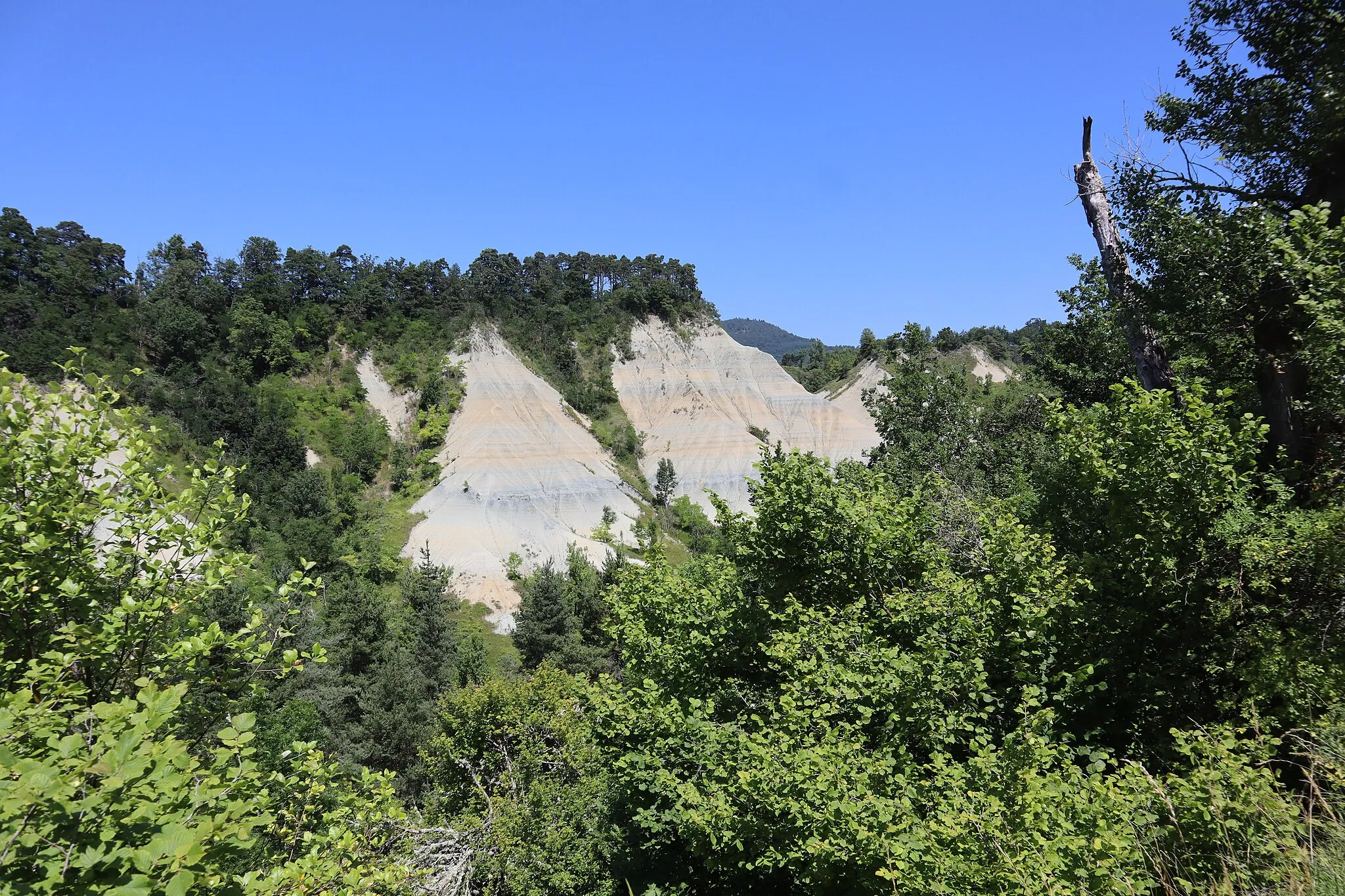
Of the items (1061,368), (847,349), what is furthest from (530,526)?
(847,349)

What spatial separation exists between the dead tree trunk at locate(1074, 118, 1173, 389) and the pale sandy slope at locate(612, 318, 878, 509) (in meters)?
54.9

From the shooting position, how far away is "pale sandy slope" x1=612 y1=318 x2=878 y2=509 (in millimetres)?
70562

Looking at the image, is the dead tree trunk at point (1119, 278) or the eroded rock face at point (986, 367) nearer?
the dead tree trunk at point (1119, 278)

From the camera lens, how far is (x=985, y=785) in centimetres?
586

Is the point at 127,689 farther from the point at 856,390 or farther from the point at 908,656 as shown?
the point at 856,390

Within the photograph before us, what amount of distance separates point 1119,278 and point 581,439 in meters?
60.8

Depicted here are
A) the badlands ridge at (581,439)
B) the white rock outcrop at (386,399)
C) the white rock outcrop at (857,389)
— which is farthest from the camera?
the white rock outcrop at (857,389)

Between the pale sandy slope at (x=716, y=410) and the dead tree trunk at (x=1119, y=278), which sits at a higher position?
the pale sandy slope at (x=716, y=410)

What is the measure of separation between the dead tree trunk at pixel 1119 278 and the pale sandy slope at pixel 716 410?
5490cm

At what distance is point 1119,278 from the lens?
10906 mm

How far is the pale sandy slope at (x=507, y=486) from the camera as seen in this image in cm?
5244

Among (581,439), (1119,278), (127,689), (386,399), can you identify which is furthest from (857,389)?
(127,689)

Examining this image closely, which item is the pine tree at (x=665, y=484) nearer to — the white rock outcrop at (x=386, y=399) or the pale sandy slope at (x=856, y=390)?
the pale sandy slope at (x=856, y=390)

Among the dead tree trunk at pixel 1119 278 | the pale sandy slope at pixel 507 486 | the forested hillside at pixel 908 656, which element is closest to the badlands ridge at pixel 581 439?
the pale sandy slope at pixel 507 486
